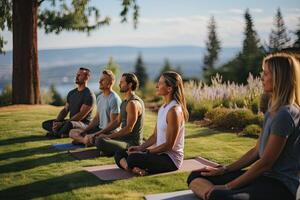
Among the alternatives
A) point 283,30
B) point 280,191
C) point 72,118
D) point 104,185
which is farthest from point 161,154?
point 283,30

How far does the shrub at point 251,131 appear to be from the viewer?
29.3 feet

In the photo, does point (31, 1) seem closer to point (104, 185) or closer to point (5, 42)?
point (5, 42)

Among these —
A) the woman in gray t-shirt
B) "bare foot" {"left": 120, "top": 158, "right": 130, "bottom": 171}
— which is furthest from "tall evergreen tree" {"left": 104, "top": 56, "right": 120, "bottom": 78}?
the woman in gray t-shirt

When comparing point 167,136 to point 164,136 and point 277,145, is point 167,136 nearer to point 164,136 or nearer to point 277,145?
point 164,136

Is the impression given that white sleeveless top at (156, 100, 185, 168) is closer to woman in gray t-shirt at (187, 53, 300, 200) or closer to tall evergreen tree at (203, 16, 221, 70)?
woman in gray t-shirt at (187, 53, 300, 200)

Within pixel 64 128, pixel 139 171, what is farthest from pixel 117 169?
pixel 64 128

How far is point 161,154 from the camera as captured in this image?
557 cm

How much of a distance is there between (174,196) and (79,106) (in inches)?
173

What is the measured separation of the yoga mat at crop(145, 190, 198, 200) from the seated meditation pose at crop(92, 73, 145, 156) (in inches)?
73.2

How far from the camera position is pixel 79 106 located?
343 inches

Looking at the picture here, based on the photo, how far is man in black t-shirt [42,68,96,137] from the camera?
336 inches

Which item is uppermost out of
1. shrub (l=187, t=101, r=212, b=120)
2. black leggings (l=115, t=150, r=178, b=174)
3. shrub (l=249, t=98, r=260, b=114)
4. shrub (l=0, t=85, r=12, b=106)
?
black leggings (l=115, t=150, r=178, b=174)

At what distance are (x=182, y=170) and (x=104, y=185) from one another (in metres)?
1.10

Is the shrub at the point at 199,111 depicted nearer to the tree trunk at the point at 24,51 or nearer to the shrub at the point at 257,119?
the shrub at the point at 257,119
